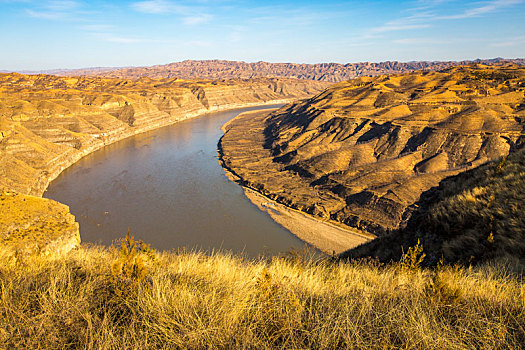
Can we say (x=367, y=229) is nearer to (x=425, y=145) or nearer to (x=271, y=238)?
(x=271, y=238)

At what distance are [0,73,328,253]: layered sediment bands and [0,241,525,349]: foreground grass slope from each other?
22.5 m

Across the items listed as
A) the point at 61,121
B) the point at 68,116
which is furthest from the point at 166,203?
the point at 68,116

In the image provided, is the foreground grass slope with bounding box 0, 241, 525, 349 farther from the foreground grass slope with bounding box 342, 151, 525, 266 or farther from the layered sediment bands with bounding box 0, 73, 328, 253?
the layered sediment bands with bounding box 0, 73, 328, 253

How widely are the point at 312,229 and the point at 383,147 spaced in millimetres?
26357

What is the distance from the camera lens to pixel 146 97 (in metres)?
111

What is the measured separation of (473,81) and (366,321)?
82.9 metres

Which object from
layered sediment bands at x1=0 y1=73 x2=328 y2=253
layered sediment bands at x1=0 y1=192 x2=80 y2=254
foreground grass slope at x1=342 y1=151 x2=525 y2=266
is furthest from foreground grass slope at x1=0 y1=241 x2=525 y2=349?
layered sediment bands at x1=0 y1=73 x2=328 y2=253

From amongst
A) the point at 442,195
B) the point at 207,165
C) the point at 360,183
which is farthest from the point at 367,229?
the point at 207,165

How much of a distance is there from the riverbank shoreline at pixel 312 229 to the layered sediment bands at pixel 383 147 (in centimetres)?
148

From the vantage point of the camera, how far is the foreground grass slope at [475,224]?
6.47m

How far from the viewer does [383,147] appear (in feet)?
168

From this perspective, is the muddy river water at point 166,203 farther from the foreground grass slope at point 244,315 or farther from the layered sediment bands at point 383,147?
the foreground grass slope at point 244,315

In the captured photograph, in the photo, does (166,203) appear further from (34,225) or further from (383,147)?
(383,147)

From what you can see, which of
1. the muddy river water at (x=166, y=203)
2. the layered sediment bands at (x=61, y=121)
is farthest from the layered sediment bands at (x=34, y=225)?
the muddy river water at (x=166, y=203)
